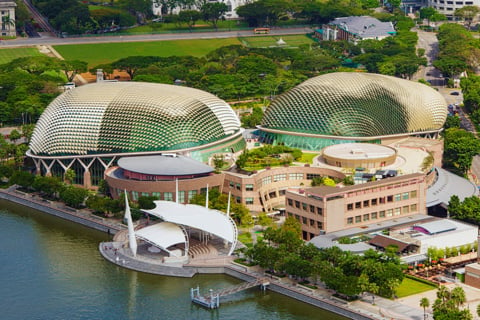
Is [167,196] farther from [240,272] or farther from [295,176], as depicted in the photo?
[240,272]

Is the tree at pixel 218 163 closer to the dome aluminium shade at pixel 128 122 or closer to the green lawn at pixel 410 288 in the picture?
the dome aluminium shade at pixel 128 122

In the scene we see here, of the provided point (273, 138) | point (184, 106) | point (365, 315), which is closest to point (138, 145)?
point (184, 106)

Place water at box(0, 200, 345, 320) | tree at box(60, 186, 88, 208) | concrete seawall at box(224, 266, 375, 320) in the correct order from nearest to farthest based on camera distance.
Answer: concrete seawall at box(224, 266, 375, 320)
water at box(0, 200, 345, 320)
tree at box(60, 186, 88, 208)

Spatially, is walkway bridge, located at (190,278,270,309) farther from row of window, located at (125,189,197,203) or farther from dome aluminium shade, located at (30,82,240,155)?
dome aluminium shade, located at (30,82,240,155)

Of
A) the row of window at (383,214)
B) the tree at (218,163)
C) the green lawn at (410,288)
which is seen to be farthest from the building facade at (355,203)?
the tree at (218,163)

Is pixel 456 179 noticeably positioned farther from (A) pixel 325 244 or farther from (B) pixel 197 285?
(B) pixel 197 285

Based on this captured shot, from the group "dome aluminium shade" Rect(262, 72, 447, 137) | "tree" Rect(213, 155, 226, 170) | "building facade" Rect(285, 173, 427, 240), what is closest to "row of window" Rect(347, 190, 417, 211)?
"building facade" Rect(285, 173, 427, 240)

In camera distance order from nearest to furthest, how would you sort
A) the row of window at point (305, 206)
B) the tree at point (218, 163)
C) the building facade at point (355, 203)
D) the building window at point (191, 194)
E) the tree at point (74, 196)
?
the building facade at point (355, 203), the row of window at point (305, 206), the building window at point (191, 194), the tree at point (74, 196), the tree at point (218, 163)
